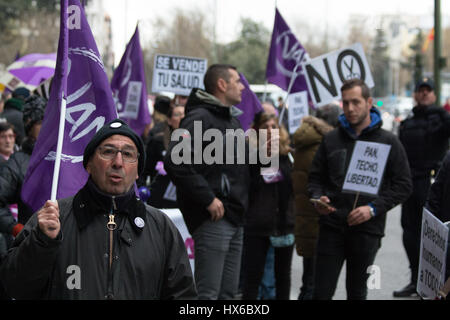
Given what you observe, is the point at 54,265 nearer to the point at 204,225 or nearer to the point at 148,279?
the point at 148,279

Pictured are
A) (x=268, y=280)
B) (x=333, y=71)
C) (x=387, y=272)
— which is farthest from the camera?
(x=387, y=272)

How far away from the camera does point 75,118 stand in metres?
4.45

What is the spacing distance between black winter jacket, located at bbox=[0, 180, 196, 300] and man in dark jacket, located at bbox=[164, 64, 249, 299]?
2357mm

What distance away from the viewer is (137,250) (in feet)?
11.0

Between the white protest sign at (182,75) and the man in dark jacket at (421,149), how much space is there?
2890 millimetres

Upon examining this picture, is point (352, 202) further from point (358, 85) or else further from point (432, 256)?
point (432, 256)

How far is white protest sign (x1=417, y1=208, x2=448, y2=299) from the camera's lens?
391 cm

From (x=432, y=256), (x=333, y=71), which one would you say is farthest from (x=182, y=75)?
(x=432, y=256)

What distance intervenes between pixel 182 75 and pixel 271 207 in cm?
366

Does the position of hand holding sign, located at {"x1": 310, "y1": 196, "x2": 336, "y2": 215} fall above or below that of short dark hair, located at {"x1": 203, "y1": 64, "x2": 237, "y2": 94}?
below

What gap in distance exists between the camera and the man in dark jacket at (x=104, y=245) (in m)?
3.16

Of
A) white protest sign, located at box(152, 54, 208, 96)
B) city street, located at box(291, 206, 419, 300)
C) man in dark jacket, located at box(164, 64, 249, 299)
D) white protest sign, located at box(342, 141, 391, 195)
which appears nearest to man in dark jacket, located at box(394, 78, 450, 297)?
city street, located at box(291, 206, 419, 300)

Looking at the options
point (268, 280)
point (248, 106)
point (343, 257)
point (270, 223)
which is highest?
point (248, 106)

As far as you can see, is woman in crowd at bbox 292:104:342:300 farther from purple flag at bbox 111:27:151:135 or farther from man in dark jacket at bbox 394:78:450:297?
purple flag at bbox 111:27:151:135
